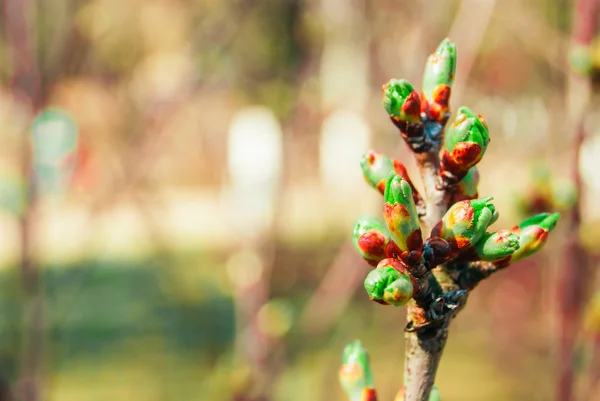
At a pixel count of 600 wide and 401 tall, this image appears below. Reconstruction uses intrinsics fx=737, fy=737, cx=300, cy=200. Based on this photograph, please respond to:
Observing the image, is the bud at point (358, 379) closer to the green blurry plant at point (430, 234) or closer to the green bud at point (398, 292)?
the green blurry plant at point (430, 234)

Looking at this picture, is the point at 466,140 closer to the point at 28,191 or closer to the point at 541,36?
the point at 28,191

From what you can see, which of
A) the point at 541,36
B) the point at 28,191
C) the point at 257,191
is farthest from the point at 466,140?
the point at 257,191

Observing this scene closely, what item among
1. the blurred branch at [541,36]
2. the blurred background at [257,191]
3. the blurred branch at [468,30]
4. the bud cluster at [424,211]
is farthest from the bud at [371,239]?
the blurred branch at [541,36]

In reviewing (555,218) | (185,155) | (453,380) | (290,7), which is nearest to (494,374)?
(453,380)

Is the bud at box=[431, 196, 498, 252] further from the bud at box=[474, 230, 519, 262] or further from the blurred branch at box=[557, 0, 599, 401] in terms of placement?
the blurred branch at box=[557, 0, 599, 401]

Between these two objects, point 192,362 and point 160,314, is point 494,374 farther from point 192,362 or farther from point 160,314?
point 160,314

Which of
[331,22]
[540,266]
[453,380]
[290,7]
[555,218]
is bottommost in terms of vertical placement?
[453,380]
